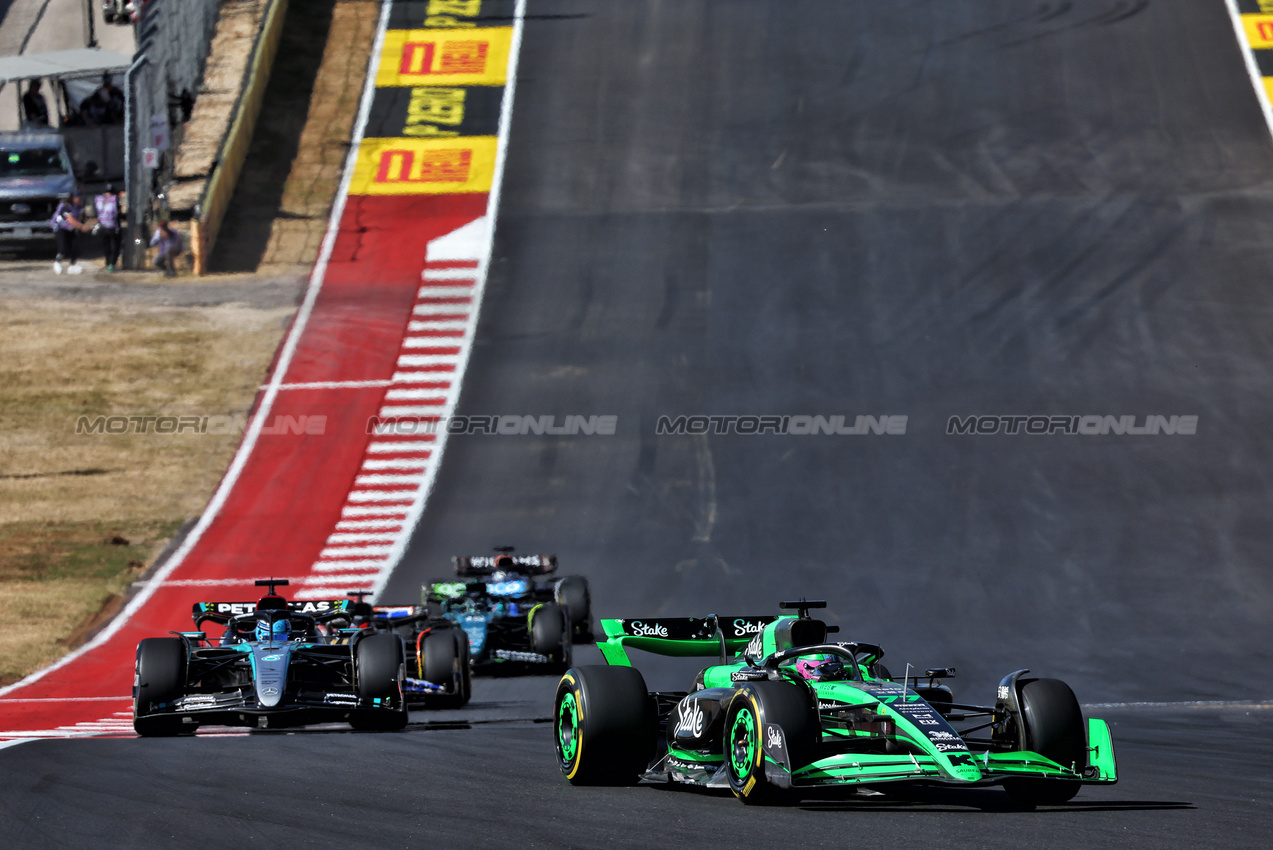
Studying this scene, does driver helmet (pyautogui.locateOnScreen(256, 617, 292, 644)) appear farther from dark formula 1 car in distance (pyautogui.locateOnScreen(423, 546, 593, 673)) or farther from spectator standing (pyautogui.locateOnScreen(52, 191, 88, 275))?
spectator standing (pyautogui.locateOnScreen(52, 191, 88, 275))

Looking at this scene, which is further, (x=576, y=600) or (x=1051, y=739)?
(x=576, y=600)

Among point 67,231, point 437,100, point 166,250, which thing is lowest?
point 166,250

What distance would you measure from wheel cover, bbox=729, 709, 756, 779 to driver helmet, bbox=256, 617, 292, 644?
6.75 meters

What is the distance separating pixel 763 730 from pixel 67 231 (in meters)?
30.3

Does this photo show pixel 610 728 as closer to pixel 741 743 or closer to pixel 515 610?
pixel 741 743

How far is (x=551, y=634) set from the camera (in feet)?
66.1

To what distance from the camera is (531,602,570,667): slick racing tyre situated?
20141 mm

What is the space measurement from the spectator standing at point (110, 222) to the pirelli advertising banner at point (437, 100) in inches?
217

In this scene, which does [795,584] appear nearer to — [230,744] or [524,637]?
[524,637]

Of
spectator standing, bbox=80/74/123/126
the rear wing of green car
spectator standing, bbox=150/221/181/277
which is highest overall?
spectator standing, bbox=80/74/123/126

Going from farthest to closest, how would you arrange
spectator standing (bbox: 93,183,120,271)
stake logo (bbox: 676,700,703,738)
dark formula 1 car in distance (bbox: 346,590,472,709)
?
spectator standing (bbox: 93,183,120,271) < dark formula 1 car in distance (bbox: 346,590,472,709) < stake logo (bbox: 676,700,703,738)

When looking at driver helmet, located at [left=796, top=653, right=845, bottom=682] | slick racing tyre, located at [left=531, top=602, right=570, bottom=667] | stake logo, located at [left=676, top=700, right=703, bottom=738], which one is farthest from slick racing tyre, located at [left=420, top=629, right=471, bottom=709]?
driver helmet, located at [left=796, top=653, right=845, bottom=682]

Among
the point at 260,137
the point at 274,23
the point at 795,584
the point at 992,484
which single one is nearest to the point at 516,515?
the point at 795,584

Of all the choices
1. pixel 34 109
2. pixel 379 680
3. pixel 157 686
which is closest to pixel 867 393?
pixel 379 680
